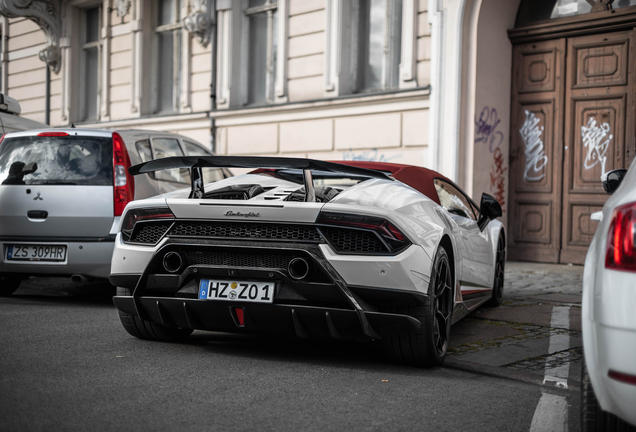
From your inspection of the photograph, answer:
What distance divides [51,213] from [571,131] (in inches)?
308

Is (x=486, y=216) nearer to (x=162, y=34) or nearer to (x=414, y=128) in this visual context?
(x=414, y=128)

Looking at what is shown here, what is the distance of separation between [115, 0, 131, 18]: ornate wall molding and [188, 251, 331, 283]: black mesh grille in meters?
14.4

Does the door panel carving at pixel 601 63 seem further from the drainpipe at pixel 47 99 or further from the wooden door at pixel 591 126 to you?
the drainpipe at pixel 47 99

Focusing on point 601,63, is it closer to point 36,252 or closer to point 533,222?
point 533,222

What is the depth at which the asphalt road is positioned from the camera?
2.90 m

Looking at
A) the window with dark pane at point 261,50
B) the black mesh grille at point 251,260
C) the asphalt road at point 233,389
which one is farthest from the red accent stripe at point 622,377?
the window with dark pane at point 261,50

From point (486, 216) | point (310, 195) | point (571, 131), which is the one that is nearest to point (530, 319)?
point (486, 216)

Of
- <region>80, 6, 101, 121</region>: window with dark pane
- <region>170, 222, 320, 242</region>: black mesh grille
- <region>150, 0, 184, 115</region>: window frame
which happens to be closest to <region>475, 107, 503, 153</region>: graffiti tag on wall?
<region>170, 222, 320, 242</region>: black mesh grille

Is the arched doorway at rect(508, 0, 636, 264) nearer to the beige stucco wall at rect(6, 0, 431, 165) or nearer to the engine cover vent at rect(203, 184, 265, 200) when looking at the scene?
the beige stucco wall at rect(6, 0, 431, 165)

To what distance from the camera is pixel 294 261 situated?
3.71 m

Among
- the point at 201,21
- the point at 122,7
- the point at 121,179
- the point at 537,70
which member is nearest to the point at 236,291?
the point at 121,179

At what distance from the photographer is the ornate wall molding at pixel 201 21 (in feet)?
47.6

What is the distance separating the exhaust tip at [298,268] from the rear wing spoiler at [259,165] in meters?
0.35

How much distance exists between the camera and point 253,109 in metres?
13.6
